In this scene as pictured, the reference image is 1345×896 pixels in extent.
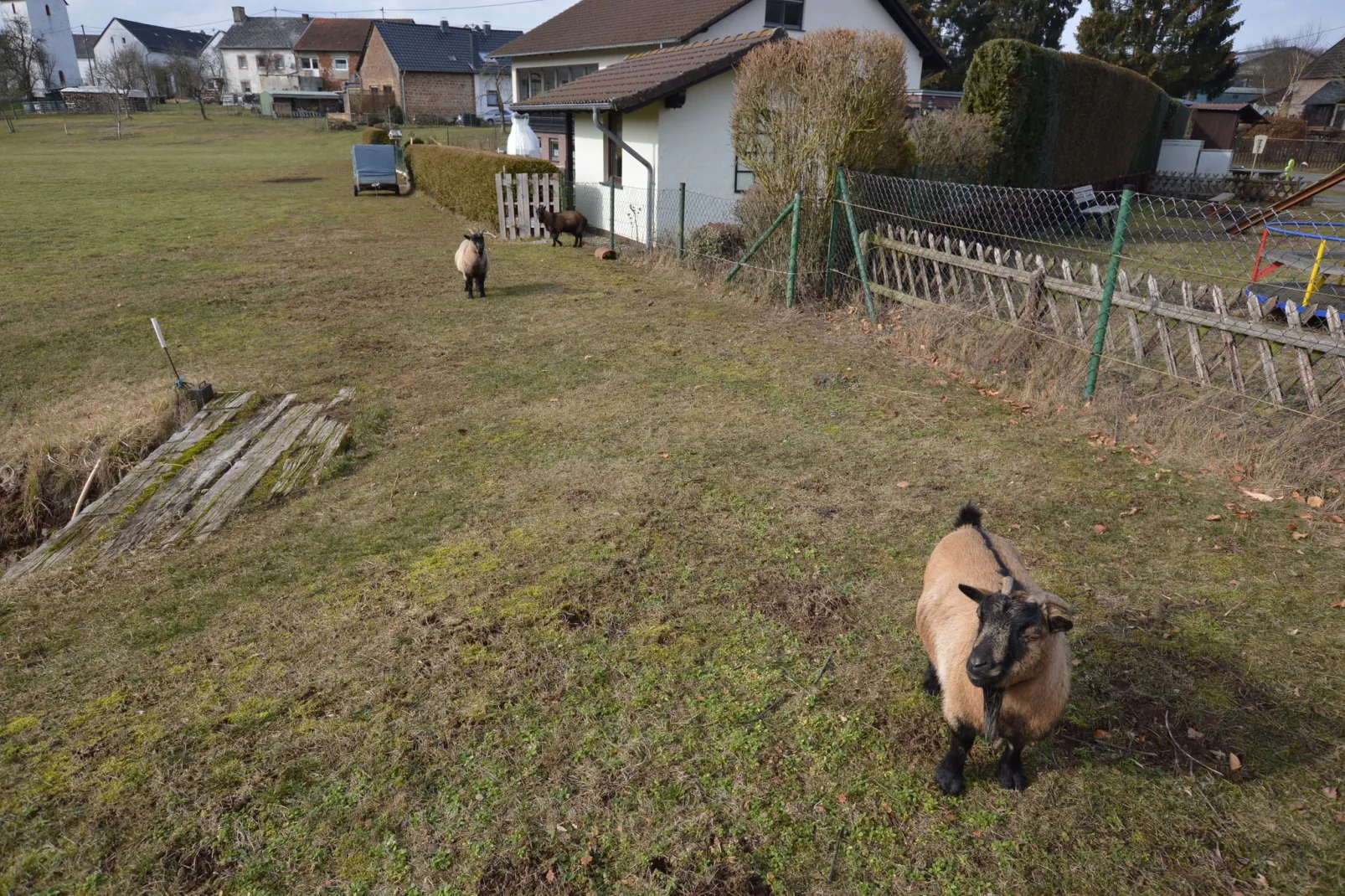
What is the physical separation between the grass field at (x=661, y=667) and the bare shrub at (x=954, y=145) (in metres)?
10.2

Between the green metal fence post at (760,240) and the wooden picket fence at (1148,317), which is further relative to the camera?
the green metal fence post at (760,240)

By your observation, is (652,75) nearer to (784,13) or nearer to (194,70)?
(784,13)

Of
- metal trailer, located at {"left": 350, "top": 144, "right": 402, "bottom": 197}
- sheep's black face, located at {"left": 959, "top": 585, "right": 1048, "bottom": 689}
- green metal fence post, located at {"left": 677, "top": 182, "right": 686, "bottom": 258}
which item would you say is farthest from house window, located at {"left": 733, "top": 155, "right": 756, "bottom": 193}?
sheep's black face, located at {"left": 959, "top": 585, "right": 1048, "bottom": 689}

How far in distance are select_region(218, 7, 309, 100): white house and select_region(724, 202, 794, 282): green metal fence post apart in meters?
80.6

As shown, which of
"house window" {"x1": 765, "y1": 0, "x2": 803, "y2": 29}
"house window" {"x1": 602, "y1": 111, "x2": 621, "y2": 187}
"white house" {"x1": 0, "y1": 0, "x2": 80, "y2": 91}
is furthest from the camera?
"white house" {"x1": 0, "y1": 0, "x2": 80, "y2": 91}

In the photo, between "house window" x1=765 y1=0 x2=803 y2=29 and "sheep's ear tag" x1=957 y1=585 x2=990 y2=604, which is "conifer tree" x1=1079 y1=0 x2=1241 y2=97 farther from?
"sheep's ear tag" x1=957 y1=585 x2=990 y2=604

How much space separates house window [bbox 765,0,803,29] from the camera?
20.8m

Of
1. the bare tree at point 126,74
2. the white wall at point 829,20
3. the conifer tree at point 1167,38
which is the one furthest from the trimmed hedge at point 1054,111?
the bare tree at point 126,74

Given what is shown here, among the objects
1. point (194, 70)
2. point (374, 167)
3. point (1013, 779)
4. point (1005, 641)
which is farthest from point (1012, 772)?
point (194, 70)

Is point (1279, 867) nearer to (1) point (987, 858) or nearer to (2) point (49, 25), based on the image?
(1) point (987, 858)

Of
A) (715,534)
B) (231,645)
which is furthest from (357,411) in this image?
(715,534)

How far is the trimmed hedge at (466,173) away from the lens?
16.9m

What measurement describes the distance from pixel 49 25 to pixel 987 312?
344ft

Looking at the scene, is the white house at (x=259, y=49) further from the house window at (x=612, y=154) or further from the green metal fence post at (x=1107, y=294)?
the green metal fence post at (x=1107, y=294)
